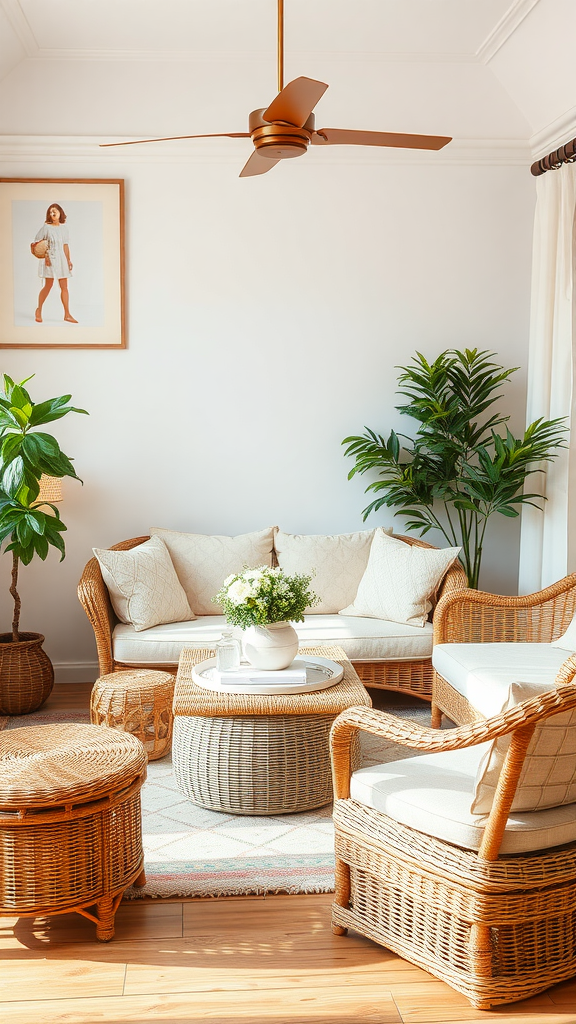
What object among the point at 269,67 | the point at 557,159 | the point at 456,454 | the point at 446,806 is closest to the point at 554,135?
the point at 557,159

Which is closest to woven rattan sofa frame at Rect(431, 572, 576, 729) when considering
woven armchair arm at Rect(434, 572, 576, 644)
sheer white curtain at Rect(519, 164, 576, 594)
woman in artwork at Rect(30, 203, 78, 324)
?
woven armchair arm at Rect(434, 572, 576, 644)

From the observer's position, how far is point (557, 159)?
14.6 feet

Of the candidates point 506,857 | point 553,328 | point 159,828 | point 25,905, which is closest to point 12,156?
point 553,328

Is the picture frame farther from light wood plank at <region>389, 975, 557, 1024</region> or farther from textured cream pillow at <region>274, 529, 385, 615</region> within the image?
light wood plank at <region>389, 975, 557, 1024</region>

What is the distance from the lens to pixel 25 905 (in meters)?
2.29

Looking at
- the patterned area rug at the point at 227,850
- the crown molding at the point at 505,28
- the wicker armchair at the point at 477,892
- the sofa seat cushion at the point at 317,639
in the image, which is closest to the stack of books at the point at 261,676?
the patterned area rug at the point at 227,850

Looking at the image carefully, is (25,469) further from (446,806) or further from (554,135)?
(554,135)

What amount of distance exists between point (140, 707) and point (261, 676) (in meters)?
0.72

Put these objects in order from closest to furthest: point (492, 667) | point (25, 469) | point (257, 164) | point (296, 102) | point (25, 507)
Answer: point (296, 102)
point (257, 164)
point (492, 667)
point (25, 469)
point (25, 507)

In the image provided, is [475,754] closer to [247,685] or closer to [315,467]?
[247,685]

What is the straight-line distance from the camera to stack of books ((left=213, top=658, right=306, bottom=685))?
10.4ft

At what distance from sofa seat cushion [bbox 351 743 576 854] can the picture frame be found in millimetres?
3153

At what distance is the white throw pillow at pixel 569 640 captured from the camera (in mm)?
3549

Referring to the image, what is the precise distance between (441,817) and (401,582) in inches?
88.4
